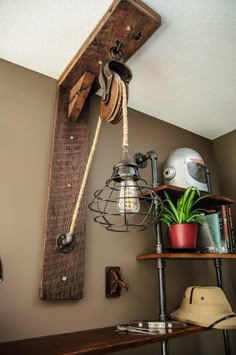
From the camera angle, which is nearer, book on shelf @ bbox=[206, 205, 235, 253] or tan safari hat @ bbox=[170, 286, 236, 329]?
tan safari hat @ bbox=[170, 286, 236, 329]

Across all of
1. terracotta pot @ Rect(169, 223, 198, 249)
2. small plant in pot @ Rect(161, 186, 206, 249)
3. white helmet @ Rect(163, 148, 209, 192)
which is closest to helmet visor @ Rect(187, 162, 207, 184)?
white helmet @ Rect(163, 148, 209, 192)

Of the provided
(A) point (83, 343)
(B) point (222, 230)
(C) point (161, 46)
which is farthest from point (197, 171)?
(A) point (83, 343)

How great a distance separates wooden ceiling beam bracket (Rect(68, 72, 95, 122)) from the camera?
1018 millimetres

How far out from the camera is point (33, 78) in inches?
41.9

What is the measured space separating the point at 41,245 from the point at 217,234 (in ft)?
2.42

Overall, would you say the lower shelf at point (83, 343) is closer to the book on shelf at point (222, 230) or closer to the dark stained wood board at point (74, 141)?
the dark stained wood board at point (74, 141)

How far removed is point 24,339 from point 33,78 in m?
0.96

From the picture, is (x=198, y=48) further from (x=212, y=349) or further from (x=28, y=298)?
(x=212, y=349)

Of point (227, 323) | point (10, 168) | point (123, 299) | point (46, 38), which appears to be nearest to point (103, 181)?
point (10, 168)

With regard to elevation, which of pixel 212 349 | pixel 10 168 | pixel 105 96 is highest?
pixel 105 96

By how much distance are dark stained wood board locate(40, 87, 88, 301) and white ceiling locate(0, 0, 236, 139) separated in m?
0.20

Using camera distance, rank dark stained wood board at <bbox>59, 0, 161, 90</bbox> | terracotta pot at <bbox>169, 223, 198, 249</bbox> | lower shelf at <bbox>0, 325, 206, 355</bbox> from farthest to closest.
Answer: terracotta pot at <bbox>169, 223, 198, 249</bbox> < dark stained wood board at <bbox>59, 0, 161, 90</bbox> < lower shelf at <bbox>0, 325, 206, 355</bbox>

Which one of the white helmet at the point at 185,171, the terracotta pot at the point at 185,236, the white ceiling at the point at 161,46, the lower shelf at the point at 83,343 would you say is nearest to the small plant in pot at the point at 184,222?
the terracotta pot at the point at 185,236

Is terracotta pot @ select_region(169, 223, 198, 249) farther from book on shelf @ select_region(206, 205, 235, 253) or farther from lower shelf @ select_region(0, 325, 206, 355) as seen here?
lower shelf @ select_region(0, 325, 206, 355)
